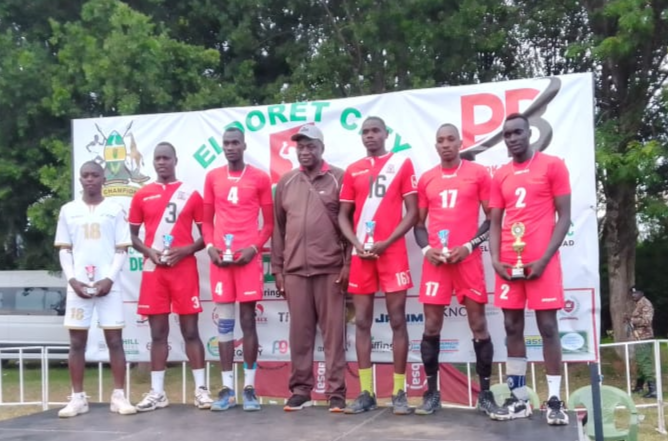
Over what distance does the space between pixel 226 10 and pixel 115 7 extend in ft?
6.11

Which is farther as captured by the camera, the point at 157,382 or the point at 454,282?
the point at 157,382

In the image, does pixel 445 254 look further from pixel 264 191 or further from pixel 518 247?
pixel 264 191

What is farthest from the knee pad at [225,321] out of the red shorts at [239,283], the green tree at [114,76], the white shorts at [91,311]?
the green tree at [114,76]

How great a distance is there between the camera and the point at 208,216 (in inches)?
258

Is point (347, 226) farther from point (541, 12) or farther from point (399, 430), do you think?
point (541, 12)

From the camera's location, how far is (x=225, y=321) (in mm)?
6301

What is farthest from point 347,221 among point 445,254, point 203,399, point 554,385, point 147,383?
point 147,383

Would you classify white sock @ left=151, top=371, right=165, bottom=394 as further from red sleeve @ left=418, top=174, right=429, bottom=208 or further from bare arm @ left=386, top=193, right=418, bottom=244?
red sleeve @ left=418, top=174, right=429, bottom=208

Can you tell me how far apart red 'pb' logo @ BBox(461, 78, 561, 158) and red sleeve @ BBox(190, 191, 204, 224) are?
210 cm

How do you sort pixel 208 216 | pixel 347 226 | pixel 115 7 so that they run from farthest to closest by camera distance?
pixel 115 7 < pixel 208 216 < pixel 347 226

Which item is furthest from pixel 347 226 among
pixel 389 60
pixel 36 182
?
pixel 36 182

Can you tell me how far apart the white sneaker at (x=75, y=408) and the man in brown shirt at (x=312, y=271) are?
1542mm

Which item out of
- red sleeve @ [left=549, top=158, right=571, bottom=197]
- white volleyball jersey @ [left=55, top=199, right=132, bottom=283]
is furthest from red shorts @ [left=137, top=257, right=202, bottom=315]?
red sleeve @ [left=549, top=158, right=571, bottom=197]

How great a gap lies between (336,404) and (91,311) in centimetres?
196
